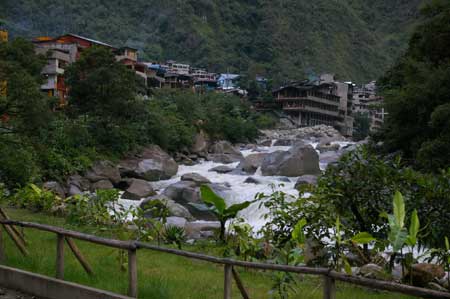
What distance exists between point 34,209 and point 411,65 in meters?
13.1

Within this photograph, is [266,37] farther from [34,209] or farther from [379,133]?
[34,209]

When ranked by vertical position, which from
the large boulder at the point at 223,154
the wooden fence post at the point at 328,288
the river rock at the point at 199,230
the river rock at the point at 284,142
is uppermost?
the river rock at the point at 284,142

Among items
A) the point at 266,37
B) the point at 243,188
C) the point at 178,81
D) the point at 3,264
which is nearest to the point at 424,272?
the point at 3,264

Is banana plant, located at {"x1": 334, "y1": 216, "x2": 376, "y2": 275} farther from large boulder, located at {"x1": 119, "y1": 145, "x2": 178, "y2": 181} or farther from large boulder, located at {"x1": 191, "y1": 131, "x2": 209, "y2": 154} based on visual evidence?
large boulder, located at {"x1": 191, "y1": 131, "x2": 209, "y2": 154}

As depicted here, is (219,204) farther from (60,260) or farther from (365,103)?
(365,103)

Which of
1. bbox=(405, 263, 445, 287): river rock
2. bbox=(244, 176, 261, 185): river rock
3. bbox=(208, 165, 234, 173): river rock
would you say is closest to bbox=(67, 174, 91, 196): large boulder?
bbox=(244, 176, 261, 185): river rock

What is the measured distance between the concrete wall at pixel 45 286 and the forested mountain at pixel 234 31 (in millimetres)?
75171

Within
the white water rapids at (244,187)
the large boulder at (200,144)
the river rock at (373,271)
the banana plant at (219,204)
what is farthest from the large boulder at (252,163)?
the river rock at (373,271)

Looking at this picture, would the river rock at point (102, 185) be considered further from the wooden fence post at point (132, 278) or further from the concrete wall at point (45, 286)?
the wooden fence post at point (132, 278)

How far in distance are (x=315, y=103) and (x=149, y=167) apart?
3950 centimetres

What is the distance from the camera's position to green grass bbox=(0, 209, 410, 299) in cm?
555

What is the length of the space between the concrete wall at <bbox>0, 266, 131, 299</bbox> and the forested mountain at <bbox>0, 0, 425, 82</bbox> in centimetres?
7517

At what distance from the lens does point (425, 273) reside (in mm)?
6422

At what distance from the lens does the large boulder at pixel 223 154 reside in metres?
33.3
